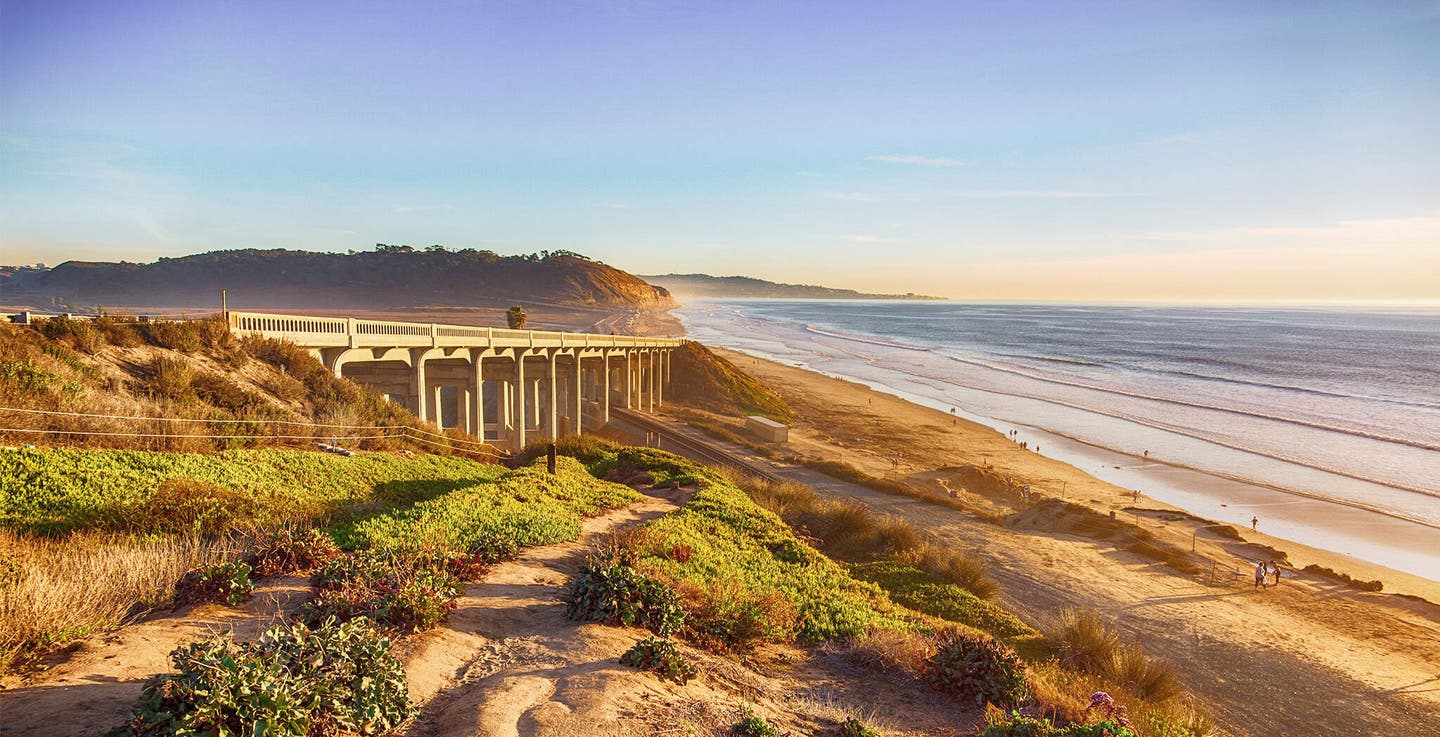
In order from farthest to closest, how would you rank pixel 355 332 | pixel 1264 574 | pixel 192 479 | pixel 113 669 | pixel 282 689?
pixel 1264 574 → pixel 355 332 → pixel 192 479 → pixel 113 669 → pixel 282 689

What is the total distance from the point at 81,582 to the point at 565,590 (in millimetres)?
5291

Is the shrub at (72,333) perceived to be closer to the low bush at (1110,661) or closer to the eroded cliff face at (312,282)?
the low bush at (1110,661)

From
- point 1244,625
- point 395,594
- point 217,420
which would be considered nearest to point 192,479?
point 217,420

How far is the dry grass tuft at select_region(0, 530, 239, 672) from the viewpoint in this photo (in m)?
5.68

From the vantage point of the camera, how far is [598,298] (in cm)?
19125

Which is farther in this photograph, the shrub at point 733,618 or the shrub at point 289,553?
the shrub at point 733,618

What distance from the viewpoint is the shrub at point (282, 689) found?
438 cm

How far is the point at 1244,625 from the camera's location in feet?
62.2

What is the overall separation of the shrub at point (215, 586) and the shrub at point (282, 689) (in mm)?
2540

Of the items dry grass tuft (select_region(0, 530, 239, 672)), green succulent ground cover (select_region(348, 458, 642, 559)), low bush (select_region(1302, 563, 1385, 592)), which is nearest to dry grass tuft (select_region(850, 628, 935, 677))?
green succulent ground cover (select_region(348, 458, 642, 559))

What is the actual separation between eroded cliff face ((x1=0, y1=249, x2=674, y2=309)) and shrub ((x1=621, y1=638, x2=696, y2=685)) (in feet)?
524

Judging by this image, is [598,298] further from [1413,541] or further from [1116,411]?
[1413,541]

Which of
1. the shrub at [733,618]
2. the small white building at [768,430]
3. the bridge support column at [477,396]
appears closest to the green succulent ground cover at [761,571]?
the shrub at [733,618]

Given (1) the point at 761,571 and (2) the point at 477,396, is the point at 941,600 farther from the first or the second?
(2) the point at 477,396
